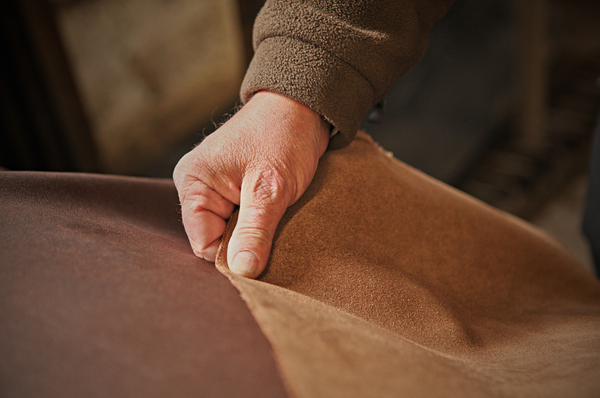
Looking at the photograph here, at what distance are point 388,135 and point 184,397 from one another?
Answer: 4.72 ft

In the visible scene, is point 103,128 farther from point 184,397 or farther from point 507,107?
point 507,107

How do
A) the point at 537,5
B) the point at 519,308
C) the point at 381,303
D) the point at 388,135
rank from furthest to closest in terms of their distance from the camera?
the point at 537,5, the point at 388,135, the point at 519,308, the point at 381,303

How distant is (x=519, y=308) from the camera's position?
1.87ft

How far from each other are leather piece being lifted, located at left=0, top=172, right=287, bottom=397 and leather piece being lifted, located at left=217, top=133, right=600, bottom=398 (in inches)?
1.1

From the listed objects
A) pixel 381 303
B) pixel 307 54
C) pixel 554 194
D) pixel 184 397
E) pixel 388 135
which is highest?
pixel 307 54

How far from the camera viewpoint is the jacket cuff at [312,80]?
54cm

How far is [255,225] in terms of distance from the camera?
46 centimetres

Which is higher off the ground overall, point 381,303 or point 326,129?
point 326,129

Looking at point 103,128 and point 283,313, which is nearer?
point 283,313

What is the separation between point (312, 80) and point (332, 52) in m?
0.05

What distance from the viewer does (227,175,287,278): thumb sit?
43 cm

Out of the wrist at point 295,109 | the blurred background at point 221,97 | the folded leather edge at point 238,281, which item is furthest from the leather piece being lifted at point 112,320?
the blurred background at point 221,97

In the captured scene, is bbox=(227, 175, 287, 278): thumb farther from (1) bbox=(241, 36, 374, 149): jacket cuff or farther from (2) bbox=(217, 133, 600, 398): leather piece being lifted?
(1) bbox=(241, 36, 374, 149): jacket cuff

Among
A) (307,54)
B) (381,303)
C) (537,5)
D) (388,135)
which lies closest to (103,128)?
(388,135)
